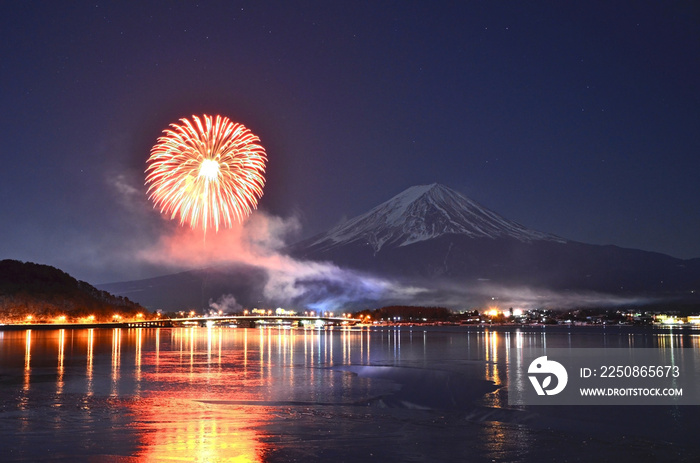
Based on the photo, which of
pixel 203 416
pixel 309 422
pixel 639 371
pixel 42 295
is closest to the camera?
pixel 309 422

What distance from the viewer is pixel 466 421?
19875 mm

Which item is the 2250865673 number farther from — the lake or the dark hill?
the dark hill

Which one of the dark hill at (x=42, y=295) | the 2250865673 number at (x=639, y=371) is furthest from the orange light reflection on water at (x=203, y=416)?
the dark hill at (x=42, y=295)

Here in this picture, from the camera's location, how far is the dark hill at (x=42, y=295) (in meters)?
145

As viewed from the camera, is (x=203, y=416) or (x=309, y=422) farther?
(x=203, y=416)

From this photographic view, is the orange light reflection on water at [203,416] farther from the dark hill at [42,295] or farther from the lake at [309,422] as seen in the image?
the dark hill at [42,295]

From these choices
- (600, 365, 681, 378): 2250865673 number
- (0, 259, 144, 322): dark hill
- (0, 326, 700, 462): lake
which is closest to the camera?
(0, 326, 700, 462): lake

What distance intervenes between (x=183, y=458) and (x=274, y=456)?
1.91 metres

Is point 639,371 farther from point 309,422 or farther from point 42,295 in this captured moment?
point 42,295

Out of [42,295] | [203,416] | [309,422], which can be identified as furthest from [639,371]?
[42,295]

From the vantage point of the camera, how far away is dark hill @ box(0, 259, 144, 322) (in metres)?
145

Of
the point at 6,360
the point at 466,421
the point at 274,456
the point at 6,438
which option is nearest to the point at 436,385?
the point at 466,421

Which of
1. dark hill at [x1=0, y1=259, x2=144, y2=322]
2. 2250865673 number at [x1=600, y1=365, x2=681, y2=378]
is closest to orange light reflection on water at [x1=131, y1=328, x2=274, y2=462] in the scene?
2250865673 number at [x1=600, y1=365, x2=681, y2=378]

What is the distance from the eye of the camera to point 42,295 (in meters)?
159
